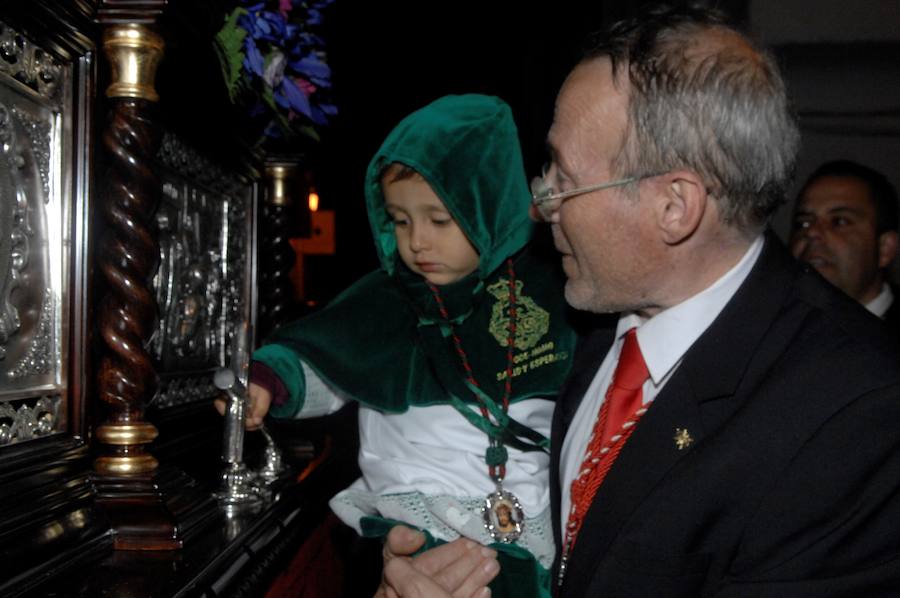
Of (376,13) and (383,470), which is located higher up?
(376,13)

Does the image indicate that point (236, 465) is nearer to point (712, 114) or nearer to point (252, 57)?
point (252, 57)

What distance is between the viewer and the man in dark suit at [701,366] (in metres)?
1.39

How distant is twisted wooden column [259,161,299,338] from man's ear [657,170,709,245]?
5.28 ft

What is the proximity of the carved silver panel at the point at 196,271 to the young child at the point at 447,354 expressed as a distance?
9.7 inches

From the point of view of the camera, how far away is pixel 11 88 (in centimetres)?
143

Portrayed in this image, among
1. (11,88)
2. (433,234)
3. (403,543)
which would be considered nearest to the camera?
(11,88)

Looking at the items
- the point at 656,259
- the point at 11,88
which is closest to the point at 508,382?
the point at 656,259

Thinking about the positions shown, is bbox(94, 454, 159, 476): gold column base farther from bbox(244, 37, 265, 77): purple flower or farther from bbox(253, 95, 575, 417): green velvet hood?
bbox(244, 37, 265, 77): purple flower

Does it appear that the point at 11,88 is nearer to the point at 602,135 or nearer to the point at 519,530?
the point at 602,135

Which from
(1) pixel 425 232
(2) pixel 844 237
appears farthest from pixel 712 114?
(2) pixel 844 237

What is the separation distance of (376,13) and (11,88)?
4182 millimetres

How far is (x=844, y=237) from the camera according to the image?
12.7ft

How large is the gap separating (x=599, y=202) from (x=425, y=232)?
51 cm

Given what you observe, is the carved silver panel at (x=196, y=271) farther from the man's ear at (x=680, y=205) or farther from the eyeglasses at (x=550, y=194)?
the man's ear at (x=680, y=205)
